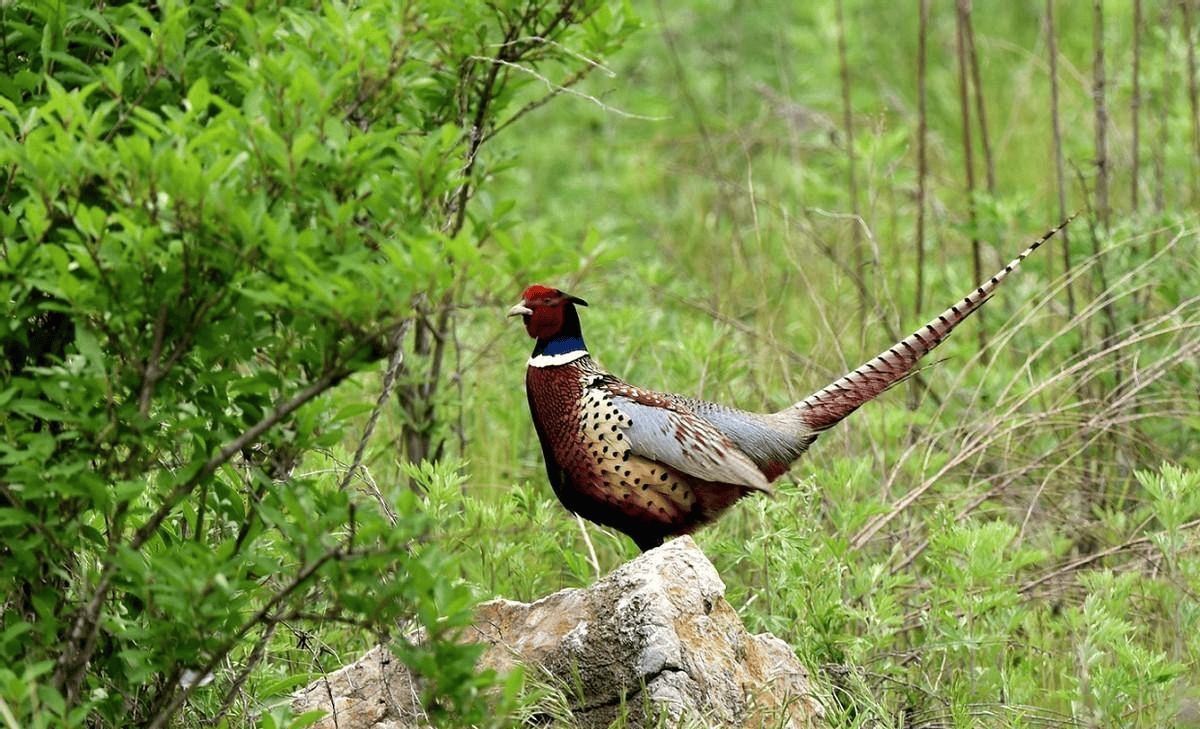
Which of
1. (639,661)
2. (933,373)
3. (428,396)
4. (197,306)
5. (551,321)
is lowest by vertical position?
(933,373)

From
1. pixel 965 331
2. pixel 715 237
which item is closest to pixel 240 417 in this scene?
pixel 965 331

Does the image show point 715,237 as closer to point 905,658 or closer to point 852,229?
point 852,229

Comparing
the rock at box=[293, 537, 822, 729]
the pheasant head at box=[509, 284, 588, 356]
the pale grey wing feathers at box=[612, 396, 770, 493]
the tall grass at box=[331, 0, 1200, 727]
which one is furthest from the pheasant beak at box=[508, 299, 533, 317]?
the rock at box=[293, 537, 822, 729]

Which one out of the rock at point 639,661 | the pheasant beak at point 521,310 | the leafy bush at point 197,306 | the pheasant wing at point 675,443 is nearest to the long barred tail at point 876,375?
the pheasant wing at point 675,443

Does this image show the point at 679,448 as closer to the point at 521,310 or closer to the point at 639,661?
the point at 521,310

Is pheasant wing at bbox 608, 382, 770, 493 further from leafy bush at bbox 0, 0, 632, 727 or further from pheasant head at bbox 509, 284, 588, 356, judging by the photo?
leafy bush at bbox 0, 0, 632, 727

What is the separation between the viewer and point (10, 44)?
135 inches

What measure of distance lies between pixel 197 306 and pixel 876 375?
2481 millimetres

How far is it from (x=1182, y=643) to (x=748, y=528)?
1416 mm

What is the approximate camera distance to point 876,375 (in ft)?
15.8

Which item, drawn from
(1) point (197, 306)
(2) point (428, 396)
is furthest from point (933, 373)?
(1) point (197, 306)

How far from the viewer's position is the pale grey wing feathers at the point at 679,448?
4430 mm

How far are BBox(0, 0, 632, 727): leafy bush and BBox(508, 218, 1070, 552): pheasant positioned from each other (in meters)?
1.22

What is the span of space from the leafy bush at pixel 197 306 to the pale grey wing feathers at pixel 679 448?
1297mm
